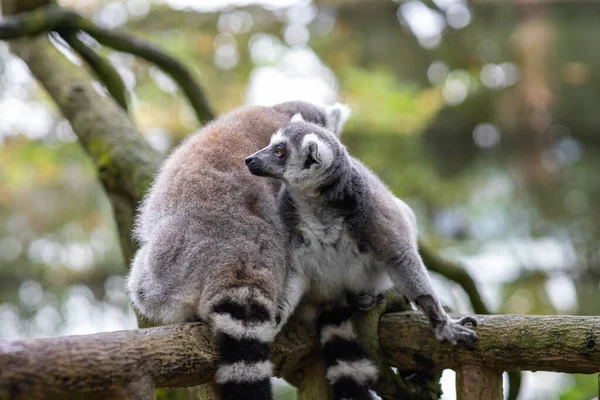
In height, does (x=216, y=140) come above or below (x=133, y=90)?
below

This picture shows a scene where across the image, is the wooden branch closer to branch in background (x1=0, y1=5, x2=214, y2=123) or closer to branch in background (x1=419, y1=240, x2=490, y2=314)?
branch in background (x1=419, y1=240, x2=490, y2=314)

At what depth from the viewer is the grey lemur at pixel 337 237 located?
3.37m

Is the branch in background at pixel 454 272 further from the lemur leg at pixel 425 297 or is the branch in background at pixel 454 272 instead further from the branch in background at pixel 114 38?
the branch in background at pixel 114 38

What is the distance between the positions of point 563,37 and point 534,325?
876 cm

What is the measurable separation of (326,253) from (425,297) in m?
0.51

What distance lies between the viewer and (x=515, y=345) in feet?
10.0

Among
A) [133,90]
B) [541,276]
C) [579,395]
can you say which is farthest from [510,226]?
[133,90]

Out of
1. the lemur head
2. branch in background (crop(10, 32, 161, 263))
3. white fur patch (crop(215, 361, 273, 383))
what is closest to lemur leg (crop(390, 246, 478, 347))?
the lemur head

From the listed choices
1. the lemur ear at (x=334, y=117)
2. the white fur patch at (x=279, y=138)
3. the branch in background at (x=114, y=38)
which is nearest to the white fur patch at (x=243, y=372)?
the white fur patch at (x=279, y=138)

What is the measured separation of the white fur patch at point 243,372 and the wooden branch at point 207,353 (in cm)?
8

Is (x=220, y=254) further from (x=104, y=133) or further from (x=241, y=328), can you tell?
(x=104, y=133)

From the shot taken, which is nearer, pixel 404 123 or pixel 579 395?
pixel 579 395

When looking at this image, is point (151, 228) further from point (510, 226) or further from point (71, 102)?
point (510, 226)

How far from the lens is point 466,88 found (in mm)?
9578
